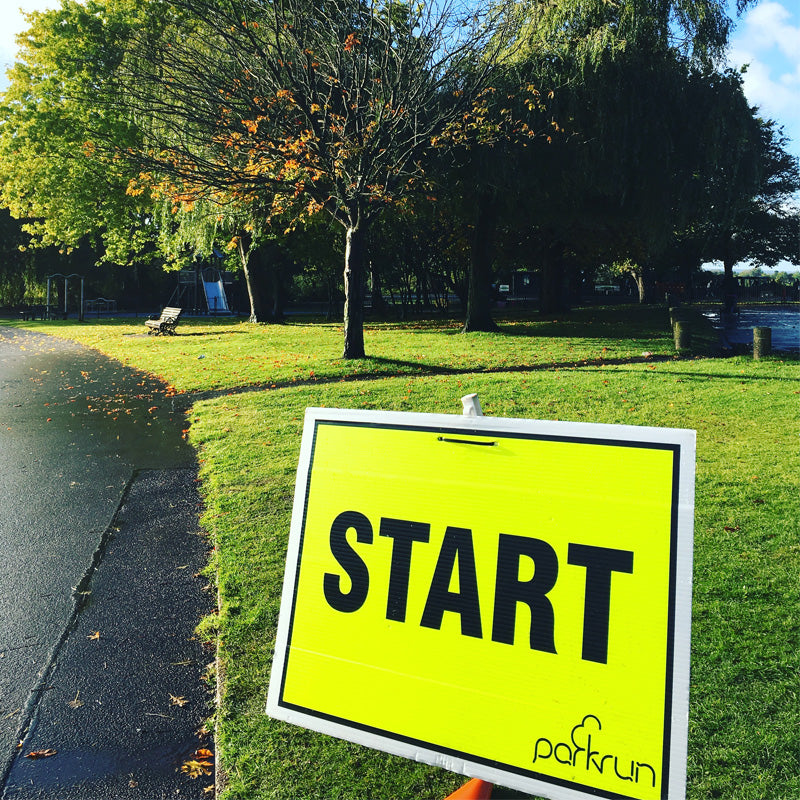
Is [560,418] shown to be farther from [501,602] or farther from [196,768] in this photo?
[501,602]

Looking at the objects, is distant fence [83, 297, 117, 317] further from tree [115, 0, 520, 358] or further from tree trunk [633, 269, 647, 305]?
tree trunk [633, 269, 647, 305]

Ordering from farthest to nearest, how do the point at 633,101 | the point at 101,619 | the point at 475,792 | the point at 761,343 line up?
the point at 633,101 < the point at 761,343 < the point at 101,619 < the point at 475,792

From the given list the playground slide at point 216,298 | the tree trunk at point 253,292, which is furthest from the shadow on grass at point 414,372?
the playground slide at point 216,298

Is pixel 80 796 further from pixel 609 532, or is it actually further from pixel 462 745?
pixel 609 532

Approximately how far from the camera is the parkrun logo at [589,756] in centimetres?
Answer: 169

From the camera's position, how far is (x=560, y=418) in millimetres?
8609

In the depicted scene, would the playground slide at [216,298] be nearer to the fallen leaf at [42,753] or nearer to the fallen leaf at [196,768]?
the fallen leaf at [42,753]

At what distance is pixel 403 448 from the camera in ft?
7.13

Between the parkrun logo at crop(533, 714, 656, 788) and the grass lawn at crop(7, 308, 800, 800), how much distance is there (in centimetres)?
92

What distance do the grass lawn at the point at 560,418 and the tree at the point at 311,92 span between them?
3816 mm

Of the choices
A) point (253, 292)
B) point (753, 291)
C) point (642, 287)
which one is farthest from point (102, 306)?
point (753, 291)

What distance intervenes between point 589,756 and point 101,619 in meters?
3.18

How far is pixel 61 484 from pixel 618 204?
60.4 feet

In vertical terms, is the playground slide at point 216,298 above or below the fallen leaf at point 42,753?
above
